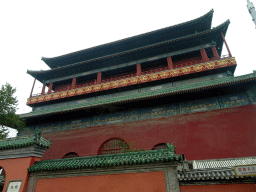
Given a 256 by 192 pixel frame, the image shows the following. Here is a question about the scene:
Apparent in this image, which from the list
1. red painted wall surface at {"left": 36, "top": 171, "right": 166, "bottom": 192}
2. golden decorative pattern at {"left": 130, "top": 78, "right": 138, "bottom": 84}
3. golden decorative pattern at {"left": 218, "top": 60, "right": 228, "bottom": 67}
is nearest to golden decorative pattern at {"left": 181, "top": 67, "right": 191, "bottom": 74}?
golden decorative pattern at {"left": 218, "top": 60, "right": 228, "bottom": 67}

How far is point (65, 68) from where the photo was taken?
15383 millimetres

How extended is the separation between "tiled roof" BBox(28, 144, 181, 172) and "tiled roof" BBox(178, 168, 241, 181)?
0.50 metres

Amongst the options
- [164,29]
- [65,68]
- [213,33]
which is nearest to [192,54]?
[213,33]

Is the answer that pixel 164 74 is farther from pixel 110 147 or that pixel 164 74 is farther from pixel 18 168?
pixel 18 168

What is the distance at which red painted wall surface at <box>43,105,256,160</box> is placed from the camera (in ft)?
26.9

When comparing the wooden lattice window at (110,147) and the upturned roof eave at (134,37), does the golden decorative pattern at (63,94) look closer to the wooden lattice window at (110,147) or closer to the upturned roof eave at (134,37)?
the upturned roof eave at (134,37)

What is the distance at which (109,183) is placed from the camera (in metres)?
5.55

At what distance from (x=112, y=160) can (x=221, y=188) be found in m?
3.28

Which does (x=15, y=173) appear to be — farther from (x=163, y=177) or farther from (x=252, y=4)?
(x=252, y=4)

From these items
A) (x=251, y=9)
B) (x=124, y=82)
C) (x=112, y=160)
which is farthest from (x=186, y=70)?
(x=112, y=160)

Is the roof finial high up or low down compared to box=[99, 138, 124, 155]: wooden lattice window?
up

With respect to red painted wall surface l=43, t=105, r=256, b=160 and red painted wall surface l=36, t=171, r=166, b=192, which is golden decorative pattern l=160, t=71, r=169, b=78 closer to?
red painted wall surface l=43, t=105, r=256, b=160

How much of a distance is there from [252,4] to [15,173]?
11.6 meters

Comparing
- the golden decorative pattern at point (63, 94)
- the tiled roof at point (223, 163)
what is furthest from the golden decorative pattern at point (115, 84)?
the tiled roof at point (223, 163)
